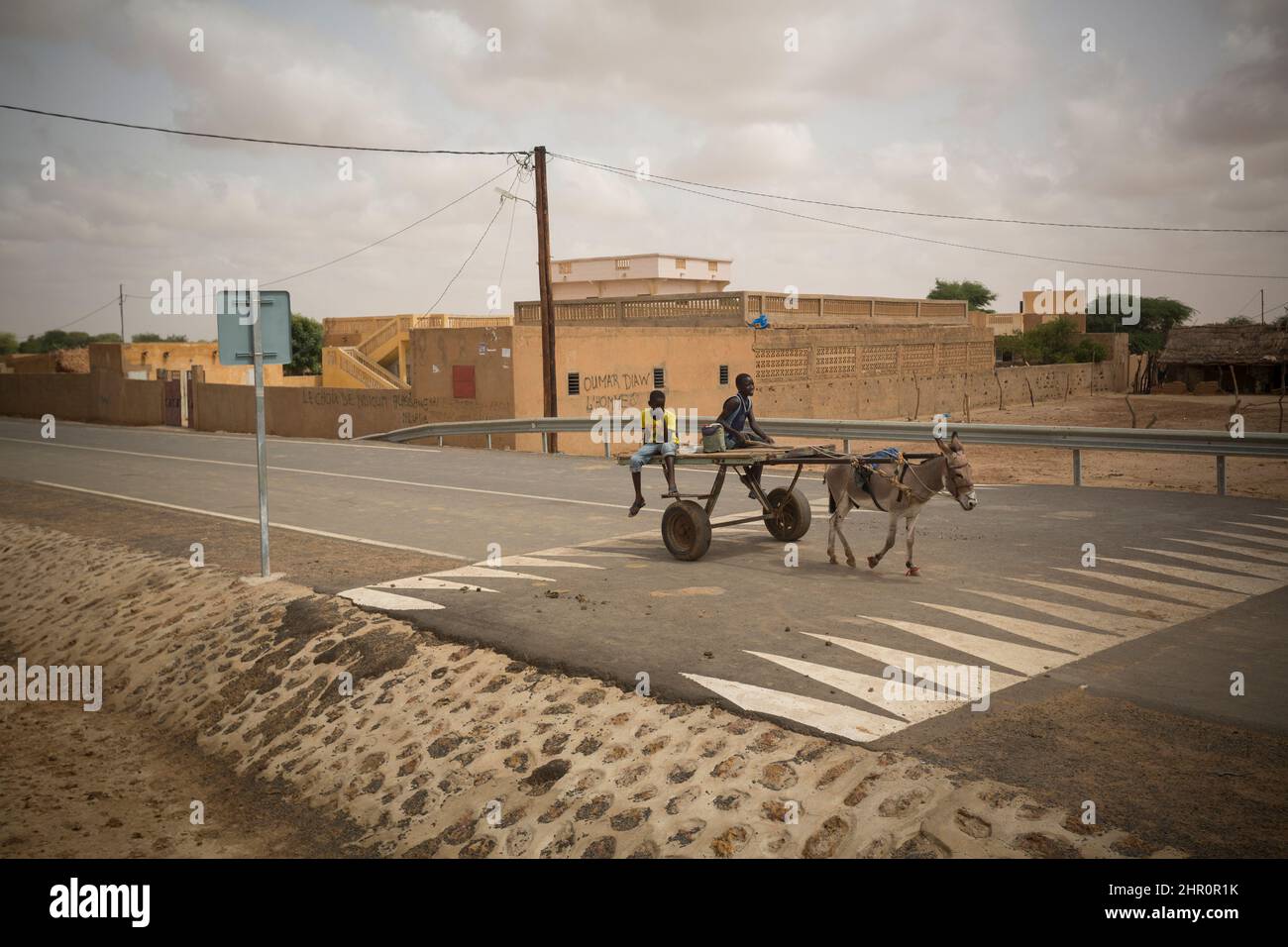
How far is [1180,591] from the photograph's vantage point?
34.7 feet

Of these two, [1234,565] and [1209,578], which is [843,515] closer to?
[1209,578]

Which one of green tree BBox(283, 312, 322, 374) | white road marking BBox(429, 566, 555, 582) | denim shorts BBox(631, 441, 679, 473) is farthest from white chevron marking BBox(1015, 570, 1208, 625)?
green tree BBox(283, 312, 322, 374)

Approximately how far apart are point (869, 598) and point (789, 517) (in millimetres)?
3060

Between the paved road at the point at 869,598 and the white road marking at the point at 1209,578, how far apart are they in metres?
0.04

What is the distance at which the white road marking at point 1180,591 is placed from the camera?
33.4 ft

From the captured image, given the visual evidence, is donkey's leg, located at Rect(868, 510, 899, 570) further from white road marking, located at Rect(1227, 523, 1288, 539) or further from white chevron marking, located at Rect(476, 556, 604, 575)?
white road marking, located at Rect(1227, 523, 1288, 539)

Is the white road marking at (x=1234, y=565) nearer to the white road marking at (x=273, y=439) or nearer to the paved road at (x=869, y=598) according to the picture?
the paved road at (x=869, y=598)

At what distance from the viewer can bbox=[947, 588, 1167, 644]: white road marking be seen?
9.24m

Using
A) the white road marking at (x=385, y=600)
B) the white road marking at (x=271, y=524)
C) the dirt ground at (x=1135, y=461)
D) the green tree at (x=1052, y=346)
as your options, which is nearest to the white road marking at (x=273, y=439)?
the white road marking at (x=271, y=524)

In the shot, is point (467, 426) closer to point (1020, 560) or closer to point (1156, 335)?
point (1020, 560)

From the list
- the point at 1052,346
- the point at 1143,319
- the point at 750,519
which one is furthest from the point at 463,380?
the point at 1143,319
